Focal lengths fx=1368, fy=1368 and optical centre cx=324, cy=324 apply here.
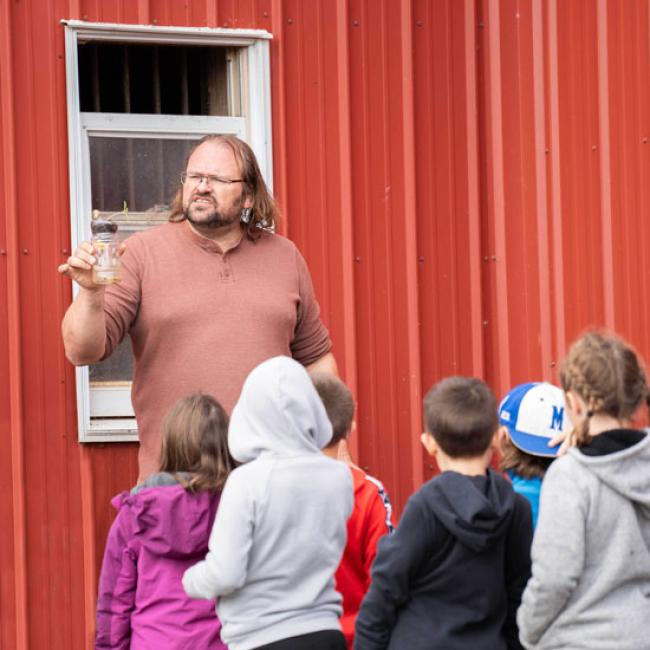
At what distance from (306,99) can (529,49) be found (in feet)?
3.07

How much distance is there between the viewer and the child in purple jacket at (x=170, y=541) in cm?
373

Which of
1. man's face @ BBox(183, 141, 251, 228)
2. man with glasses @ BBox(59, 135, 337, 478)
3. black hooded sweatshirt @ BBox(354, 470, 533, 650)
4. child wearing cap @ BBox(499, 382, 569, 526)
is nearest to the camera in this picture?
black hooded sweatshirt @ BBox(354, 470, 533, 650)

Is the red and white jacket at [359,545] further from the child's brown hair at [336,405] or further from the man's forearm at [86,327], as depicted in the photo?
the man's forearm at [86,327]

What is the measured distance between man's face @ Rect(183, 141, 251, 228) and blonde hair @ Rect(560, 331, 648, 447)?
5.16ft

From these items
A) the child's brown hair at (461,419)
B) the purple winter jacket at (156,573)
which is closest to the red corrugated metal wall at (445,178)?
the purple winter jacket at (156,573)

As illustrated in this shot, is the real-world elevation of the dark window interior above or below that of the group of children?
above

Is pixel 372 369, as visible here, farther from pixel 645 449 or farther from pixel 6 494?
pixel 645 449

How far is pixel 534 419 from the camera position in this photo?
4.12 meters

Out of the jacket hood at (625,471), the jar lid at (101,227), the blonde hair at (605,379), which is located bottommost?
the jacket hood at (625,471)

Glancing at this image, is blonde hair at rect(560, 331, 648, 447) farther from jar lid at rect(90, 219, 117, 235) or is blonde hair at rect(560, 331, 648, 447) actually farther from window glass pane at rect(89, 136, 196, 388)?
window glass pane at rect(89, 136, 196, 388)

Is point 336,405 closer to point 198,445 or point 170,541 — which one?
point 198,445

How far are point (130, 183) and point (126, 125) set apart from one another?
0.73 feet

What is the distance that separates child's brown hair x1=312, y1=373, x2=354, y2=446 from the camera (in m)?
3.82

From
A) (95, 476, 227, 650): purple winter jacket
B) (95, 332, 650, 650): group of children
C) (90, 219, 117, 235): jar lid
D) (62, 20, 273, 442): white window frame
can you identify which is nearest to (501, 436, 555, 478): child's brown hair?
(95, 332, 650, 650): group of children
